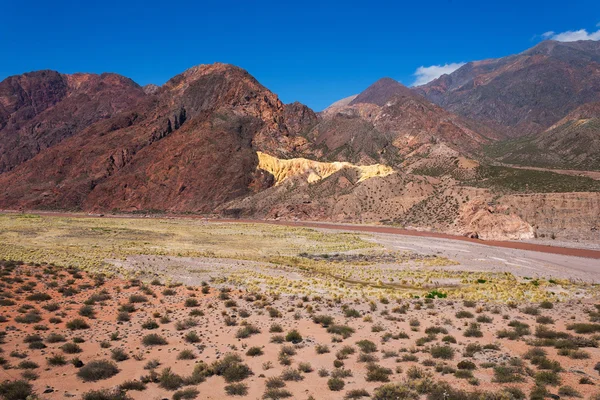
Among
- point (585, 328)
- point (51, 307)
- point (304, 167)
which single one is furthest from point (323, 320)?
point (304, 167)

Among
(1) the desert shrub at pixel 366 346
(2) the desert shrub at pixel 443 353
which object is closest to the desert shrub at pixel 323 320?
(1) the desert shrub at pixel 366 346

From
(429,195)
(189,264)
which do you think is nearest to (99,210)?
(429,195)

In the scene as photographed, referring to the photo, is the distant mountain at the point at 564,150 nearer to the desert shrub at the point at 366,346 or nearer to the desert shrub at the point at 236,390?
the desert shrub at the point at 366,346

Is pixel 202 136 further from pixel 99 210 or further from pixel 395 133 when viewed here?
pixel 395 133

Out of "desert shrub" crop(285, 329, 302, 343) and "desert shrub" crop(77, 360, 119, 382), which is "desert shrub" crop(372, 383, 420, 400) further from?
"desert shrub" crop(77, 360, 119, 382)

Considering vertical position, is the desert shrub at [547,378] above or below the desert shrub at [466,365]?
above

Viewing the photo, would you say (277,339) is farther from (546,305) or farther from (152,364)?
(546,305)
